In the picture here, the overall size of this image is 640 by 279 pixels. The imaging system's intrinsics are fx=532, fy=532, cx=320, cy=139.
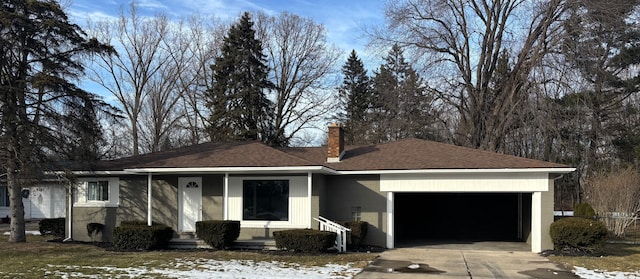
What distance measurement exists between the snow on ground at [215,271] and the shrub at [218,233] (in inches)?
92.4

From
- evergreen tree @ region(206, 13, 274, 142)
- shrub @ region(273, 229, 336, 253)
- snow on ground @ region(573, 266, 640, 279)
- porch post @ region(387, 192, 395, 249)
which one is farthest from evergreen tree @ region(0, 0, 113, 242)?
evergreen tree @ region(206, 13, 274, 142)

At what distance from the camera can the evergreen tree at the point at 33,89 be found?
49.5 feet

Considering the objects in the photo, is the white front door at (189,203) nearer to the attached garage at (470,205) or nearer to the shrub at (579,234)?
the attached garage at (470,205)

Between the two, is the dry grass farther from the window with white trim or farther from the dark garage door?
the window with white trim

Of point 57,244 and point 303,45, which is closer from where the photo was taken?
point 57,244

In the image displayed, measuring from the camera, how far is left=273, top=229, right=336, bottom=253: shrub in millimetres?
14633

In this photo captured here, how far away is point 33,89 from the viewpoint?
51.5 feet

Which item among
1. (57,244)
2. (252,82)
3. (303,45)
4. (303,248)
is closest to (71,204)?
(57,244)

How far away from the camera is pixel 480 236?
2144cm

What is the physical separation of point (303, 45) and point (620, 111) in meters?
21.9

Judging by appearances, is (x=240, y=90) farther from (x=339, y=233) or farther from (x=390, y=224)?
(x=339, y=233)

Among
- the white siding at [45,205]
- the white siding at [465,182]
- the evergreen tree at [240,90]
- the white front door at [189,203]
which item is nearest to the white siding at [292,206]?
the white front door at [189,203]

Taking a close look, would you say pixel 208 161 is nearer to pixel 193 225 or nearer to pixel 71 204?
pixel 193 225

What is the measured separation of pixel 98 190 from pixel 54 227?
7.45 ft
